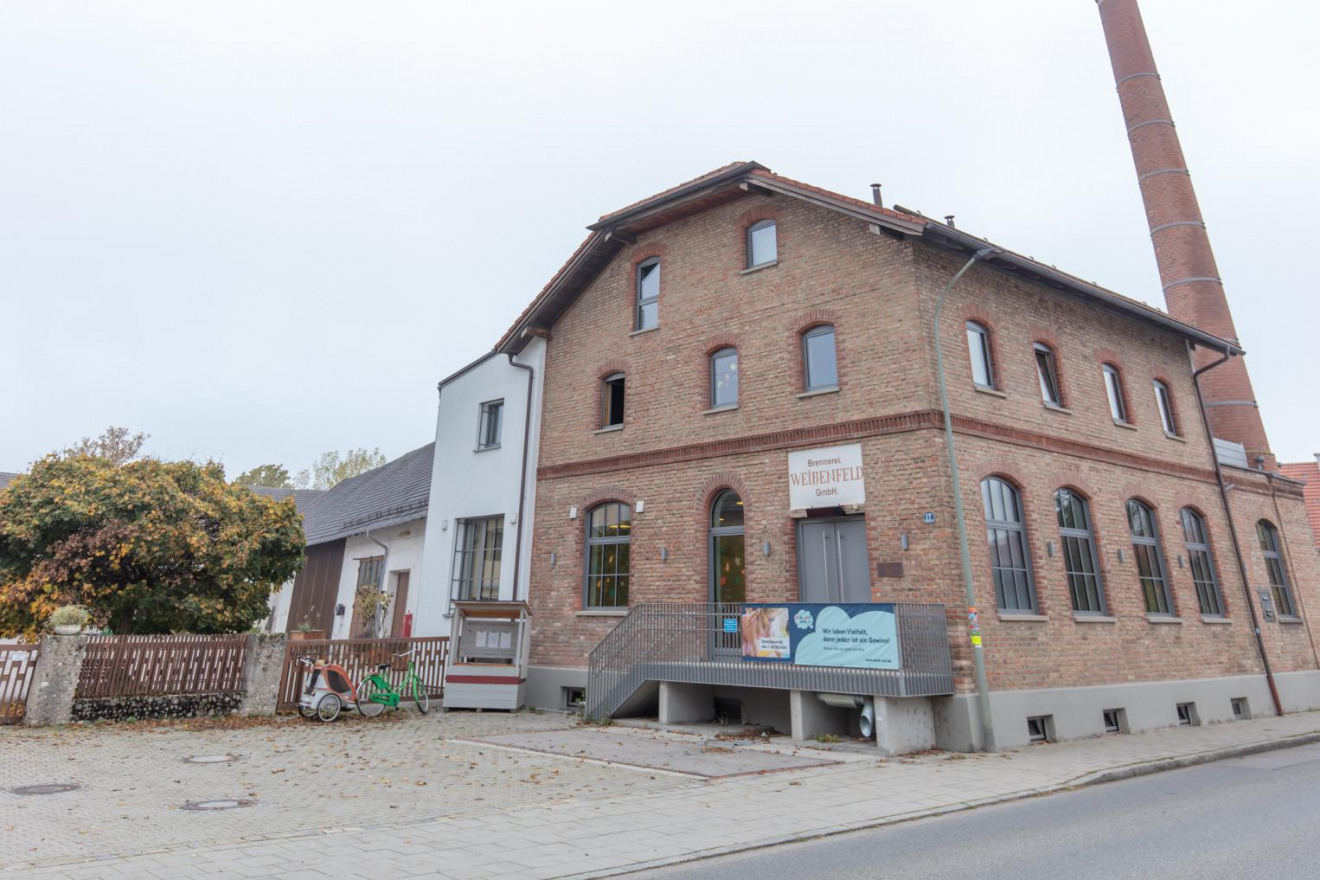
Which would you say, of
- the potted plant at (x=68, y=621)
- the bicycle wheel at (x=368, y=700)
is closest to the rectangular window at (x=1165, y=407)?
the bicycle wheel at (x=368, y=700)

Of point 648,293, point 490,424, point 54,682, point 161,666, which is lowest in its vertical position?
point 54,682

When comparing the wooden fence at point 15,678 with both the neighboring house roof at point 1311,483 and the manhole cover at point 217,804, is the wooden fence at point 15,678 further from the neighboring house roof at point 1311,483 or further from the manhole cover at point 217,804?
the neighboring house roof at point 1311,483

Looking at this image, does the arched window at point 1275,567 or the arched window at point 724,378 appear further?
the arched window at point 1275,567

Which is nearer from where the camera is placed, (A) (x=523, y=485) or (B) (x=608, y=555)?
(B) (x=608, y=555)

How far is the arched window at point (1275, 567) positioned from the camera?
17.7 m

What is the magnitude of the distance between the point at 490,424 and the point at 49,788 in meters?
12.6

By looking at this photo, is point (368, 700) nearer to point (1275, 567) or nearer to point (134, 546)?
point (134, 546)

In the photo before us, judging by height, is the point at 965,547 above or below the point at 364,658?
above

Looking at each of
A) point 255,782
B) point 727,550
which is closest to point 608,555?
point 727,550

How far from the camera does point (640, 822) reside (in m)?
6.68

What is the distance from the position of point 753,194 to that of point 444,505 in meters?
10.6

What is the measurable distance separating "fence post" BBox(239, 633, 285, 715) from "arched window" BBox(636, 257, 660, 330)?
9.38 m

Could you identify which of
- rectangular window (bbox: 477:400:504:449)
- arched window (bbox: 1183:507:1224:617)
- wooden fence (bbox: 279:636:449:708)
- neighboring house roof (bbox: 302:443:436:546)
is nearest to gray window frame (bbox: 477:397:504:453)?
rectangular window (bbox: 477:400:504:449)

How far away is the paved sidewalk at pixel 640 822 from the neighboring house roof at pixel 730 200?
772cm
